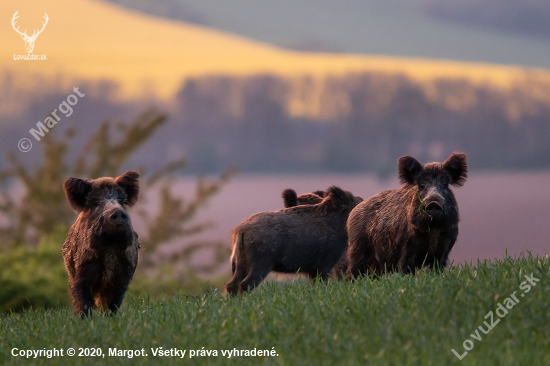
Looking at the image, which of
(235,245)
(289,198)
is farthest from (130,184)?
(289,198)

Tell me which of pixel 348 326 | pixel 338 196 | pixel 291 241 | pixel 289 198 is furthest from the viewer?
pixel 289 198

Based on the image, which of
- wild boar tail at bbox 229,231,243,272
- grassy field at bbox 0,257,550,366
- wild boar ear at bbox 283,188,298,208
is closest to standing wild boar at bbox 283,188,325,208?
wild boar ear at bbox 283,188,298,208

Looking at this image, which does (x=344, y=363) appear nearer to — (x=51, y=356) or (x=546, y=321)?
(x=546, y=321)

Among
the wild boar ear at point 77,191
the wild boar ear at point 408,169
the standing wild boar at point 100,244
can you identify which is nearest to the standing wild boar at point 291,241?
the standing wild boar at point 100,244

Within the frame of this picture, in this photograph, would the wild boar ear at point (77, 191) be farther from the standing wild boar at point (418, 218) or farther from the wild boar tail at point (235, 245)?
the standing wild boar at point (418, 218)

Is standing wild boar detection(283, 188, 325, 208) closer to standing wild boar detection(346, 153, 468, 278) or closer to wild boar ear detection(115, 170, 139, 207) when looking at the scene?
standing wild boar detection(346, 153, 468, 278)

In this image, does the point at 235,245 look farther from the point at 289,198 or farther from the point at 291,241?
the point at 289,198

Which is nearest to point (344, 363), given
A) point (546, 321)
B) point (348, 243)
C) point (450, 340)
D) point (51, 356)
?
point (450, 340)

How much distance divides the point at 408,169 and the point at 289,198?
8.69 feet

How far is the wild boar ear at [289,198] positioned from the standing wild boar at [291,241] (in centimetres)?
60

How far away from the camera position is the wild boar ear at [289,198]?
10.7 metres

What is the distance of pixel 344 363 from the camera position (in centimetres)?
510

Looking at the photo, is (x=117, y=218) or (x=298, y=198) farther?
(x=298, y=198)

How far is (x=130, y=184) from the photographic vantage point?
865cm
